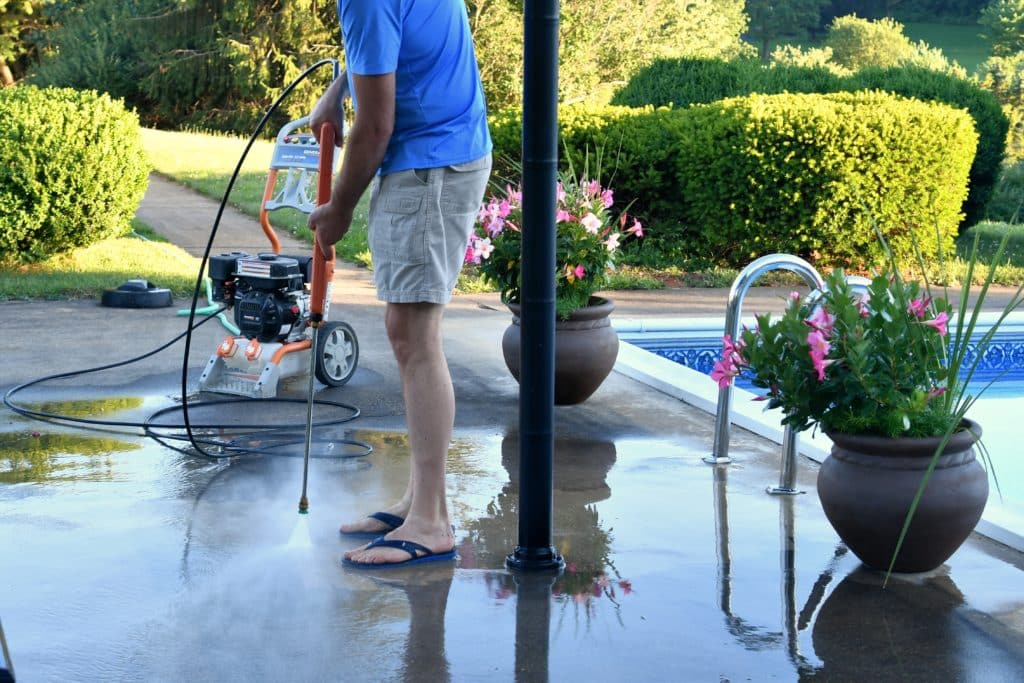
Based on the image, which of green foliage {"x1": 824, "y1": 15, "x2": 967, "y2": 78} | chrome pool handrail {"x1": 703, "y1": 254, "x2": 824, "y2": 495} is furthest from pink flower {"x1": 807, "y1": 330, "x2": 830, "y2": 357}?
green foliage {"x1": 824, "y1": 15, "x2": 967, "y2": 78}

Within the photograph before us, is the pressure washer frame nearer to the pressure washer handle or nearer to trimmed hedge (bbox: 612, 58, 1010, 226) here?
the pressure washer handle

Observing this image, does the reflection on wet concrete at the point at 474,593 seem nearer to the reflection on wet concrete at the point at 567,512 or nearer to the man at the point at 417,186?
the reflection on wet concrete at the point at 567,512

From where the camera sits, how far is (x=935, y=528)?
362 cm

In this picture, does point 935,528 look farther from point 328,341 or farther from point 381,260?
point 328,341

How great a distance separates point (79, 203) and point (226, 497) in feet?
17.6

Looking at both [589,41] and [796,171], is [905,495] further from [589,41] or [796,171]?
[589,41]

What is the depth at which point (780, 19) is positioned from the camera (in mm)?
53531

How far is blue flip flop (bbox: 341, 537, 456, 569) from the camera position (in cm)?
376

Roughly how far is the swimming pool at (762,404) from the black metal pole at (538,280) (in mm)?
1121

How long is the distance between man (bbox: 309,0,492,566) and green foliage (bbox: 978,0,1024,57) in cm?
4065

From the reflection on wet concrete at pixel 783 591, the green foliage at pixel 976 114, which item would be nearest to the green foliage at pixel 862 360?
the reflection on wet concrete at pixel 783 591

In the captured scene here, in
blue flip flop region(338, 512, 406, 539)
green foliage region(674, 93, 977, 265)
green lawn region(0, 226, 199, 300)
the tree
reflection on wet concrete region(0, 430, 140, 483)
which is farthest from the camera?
the tree

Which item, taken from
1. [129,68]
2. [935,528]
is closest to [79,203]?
[935,528]

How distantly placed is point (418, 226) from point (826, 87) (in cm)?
1047
